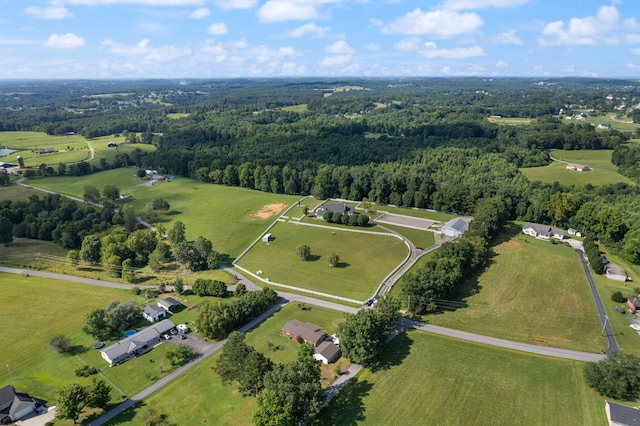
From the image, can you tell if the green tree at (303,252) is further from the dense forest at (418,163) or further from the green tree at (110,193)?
the green tree at (110,193)

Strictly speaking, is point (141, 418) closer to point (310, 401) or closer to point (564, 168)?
point (310, 401)

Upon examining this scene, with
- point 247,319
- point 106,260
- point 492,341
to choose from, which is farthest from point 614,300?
point 106,260

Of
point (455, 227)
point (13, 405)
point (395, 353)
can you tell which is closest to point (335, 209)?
point (455, 227)

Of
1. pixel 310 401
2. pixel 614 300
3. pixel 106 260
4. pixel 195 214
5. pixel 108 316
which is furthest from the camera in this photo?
pixel 195 214

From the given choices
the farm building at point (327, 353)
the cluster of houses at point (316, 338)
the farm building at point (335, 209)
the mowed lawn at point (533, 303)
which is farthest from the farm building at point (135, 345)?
the farm building at point (335, 209)

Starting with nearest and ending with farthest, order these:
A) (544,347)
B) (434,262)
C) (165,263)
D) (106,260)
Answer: (544,347) → (434,262) → (106,260) → (165,263)
